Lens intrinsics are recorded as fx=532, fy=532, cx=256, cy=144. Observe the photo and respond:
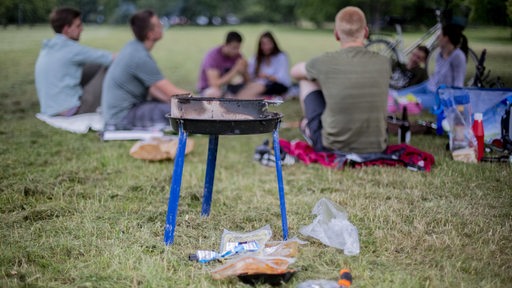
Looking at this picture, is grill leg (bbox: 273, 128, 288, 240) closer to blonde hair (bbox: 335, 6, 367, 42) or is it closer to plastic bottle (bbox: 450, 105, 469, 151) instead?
blonde hair (bbox: 335, 6, 367, 42)

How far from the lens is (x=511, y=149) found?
4.86m

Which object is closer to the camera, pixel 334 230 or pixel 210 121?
pixel 210 121

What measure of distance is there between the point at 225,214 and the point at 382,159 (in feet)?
6.00

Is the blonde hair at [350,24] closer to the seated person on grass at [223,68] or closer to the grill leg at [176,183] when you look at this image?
the grill leg at [176,183]

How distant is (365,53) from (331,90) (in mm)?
440

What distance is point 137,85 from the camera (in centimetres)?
610

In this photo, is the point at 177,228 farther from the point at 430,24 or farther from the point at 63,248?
the point at 430,24

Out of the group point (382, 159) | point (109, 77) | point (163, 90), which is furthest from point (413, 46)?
point (109, 77)

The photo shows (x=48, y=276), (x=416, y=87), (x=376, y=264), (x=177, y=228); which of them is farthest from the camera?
(x=416, y=87)

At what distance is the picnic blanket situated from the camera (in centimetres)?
466

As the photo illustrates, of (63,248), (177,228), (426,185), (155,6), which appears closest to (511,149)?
(426,185)

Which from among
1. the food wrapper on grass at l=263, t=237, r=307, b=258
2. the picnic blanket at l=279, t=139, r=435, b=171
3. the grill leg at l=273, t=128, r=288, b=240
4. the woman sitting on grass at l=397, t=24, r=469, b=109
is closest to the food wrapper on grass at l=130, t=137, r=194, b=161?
the picnic blanket at l=279, t=139, r=435, b=171

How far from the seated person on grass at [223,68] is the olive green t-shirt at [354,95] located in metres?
3.28

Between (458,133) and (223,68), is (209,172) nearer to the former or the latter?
(458,133)
